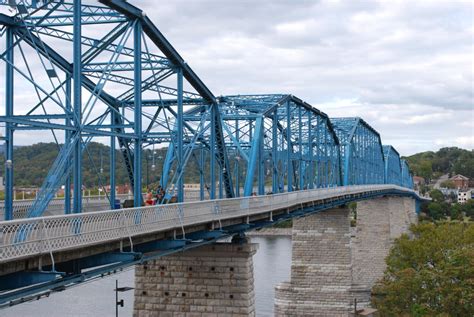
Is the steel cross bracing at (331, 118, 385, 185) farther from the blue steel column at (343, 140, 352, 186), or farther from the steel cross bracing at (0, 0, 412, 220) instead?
the steel cross bracing at (0, 0, 412, 220)

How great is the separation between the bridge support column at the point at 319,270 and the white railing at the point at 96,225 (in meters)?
31.1

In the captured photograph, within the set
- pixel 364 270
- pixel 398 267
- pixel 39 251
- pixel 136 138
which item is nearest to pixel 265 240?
pixel 364 270

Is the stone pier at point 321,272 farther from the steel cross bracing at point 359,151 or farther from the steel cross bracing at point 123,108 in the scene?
the steel cross bracing at point 359,151

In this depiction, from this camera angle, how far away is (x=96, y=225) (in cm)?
1859

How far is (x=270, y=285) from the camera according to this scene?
75.2 m

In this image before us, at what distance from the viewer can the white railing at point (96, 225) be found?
15609mm

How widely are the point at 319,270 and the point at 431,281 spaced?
16.8 m

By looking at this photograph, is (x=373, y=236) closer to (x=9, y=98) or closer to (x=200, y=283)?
(x=200, y=283)

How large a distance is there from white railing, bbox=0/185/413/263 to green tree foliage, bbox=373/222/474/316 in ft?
59.3

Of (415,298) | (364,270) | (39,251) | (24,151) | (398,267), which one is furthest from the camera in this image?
(364,270)

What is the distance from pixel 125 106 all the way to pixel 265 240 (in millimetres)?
104274

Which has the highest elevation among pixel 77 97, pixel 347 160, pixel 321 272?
pixel 347 160

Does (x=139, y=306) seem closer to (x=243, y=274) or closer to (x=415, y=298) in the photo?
(x=243, y=274)

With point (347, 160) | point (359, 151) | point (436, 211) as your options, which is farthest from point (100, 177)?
point (436, 211)
